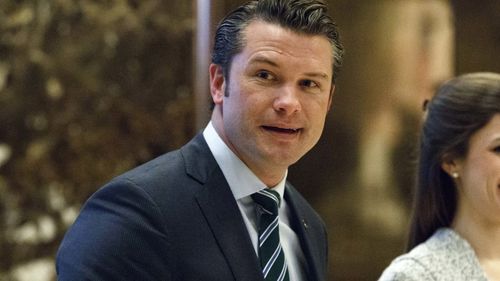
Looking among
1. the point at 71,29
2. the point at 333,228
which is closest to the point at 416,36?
the point at 333,228

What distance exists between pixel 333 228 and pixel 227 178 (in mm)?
1543

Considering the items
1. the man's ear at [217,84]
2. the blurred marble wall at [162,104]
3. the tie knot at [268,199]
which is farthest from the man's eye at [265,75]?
the blurred marble wall at [162,104]

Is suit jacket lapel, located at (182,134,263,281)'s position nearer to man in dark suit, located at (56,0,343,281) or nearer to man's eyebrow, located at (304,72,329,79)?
man in dark suit, located at (56,0,343,281)

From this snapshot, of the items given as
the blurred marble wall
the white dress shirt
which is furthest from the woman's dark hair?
the blurred marble wall

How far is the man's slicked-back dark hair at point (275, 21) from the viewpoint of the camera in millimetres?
1874

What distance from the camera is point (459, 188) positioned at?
7.91 ft

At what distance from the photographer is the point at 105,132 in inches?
146

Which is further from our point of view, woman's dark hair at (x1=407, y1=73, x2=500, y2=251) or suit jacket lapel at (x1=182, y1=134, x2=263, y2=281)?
woman's dark hair at (x1=407, y1=73, x2=500, y2=251)

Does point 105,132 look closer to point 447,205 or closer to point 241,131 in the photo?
point 447,205

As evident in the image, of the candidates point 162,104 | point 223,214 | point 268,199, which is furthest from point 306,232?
point 162,104

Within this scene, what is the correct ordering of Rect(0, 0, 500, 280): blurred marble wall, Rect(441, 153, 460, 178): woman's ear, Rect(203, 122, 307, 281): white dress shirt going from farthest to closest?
1. Rect(0, 0, 500, 280): blurred marble wall
2. Rect(441, 153, 460, 178): woman's ear
3. Rect(203, 122, 307, 281): white dress shirt

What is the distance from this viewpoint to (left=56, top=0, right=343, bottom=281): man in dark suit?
1.64m

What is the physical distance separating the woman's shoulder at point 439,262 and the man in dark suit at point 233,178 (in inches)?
13.6

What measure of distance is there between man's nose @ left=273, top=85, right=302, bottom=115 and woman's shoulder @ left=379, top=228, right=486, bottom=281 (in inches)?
27.0
